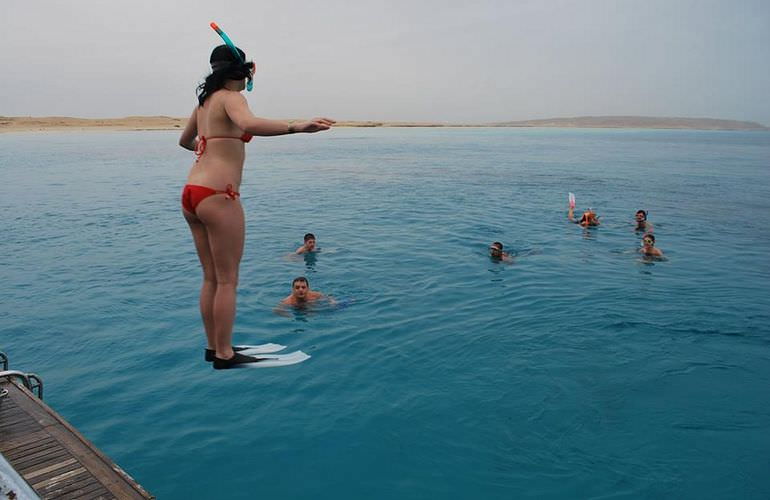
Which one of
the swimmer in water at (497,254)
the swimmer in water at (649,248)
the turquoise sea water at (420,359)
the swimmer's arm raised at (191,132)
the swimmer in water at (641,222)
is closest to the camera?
the swimmer's arm raised at (191,132)

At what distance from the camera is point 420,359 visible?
1038 centimetres

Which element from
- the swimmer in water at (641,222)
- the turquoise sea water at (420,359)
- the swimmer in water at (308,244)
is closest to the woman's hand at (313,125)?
the turquoise sea water at (420,359)

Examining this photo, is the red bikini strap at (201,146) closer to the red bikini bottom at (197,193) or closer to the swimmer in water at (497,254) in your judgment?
the red bikini bottom at (197,193)

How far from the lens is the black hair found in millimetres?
4098

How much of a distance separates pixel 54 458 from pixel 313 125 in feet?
13.7

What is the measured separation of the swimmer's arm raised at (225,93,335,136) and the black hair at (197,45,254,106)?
0.67ft

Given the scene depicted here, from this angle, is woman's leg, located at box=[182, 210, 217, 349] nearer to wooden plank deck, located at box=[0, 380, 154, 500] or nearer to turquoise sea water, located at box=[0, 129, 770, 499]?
wooden plank deck, located at box=[0, 380, 154, 500]

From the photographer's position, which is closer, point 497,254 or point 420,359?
point 420,359

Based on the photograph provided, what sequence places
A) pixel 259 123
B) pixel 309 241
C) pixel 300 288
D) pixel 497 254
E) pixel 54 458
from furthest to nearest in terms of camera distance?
pixel 309 241 < pixel 497 254 < pixel 300 288 < pixel 54 458 < pixel 259 123

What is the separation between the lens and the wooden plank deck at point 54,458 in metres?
4.90

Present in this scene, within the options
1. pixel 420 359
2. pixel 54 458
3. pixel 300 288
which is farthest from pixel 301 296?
pixel 54 458

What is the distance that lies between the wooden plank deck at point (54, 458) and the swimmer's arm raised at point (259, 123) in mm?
3320

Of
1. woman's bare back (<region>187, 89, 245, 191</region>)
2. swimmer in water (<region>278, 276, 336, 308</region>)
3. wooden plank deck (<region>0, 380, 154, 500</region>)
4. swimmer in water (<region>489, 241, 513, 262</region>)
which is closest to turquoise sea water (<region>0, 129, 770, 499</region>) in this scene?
swimmer in water (<region>489, 241, 513, 262</region>)

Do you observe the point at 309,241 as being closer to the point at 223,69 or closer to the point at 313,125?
the point at 223,69
